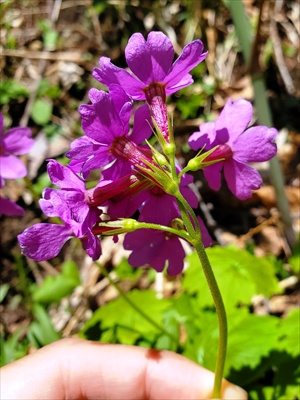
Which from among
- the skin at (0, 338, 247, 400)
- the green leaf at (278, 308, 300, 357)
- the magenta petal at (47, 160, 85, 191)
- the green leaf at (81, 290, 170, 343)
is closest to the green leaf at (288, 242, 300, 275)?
the green leaf at (278, 308, 300, 357)

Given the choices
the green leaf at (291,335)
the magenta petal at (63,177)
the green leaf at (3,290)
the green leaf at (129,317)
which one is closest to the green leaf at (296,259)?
the green leaf at (291,335)

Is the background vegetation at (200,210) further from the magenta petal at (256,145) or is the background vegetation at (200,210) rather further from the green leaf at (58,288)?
the magenta petal at (256,145)

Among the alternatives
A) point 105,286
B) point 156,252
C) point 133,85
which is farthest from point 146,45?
point 105,286

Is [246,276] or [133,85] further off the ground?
[133,85]

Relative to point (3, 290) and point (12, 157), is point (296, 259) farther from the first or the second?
point (3, 290)

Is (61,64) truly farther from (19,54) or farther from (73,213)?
(73,213)

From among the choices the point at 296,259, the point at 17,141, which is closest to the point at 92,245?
the point at 17,141

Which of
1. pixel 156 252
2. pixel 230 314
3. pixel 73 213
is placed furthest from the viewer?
pixel 230 314
